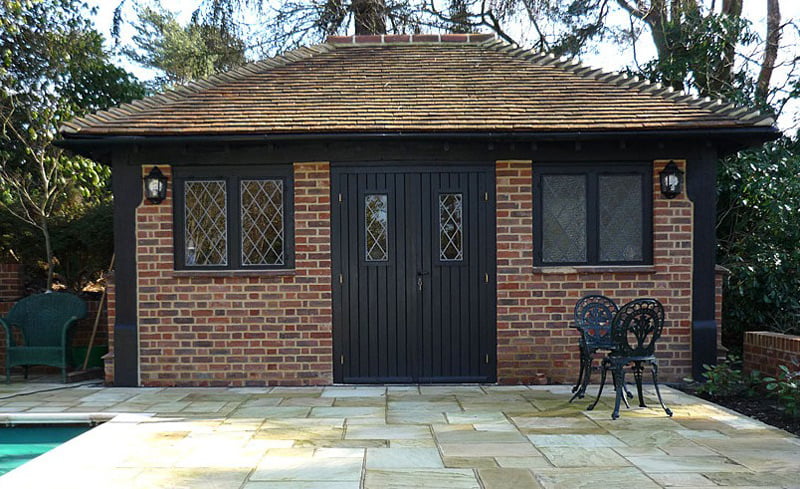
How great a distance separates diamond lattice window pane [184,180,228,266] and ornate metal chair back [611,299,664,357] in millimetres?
3956

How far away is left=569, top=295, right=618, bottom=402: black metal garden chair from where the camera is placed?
234 inches

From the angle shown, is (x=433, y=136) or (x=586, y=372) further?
(x=433, y=136)

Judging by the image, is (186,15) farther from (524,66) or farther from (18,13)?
(524,66)

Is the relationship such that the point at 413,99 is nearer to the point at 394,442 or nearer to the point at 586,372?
the point at 586,372

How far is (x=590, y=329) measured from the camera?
6305 mm

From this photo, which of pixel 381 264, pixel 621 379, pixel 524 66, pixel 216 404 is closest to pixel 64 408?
pixel 216 404

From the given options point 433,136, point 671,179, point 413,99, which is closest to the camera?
point 433,136

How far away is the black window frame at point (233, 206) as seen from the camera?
707 cm

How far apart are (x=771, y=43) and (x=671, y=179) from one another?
626 centimetres

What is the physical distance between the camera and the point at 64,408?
19.5 feet

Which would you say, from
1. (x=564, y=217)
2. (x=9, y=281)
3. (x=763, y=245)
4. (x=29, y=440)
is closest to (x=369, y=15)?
(x=564, y=217)

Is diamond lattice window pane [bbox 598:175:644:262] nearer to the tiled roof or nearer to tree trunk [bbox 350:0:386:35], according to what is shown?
the tiled roof

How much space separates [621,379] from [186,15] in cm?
1120

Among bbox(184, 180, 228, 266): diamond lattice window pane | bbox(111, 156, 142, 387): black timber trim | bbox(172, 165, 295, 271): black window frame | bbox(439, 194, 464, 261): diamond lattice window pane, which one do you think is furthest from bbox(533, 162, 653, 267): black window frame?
bbox(111, 156, 142, 387): black timber trim
